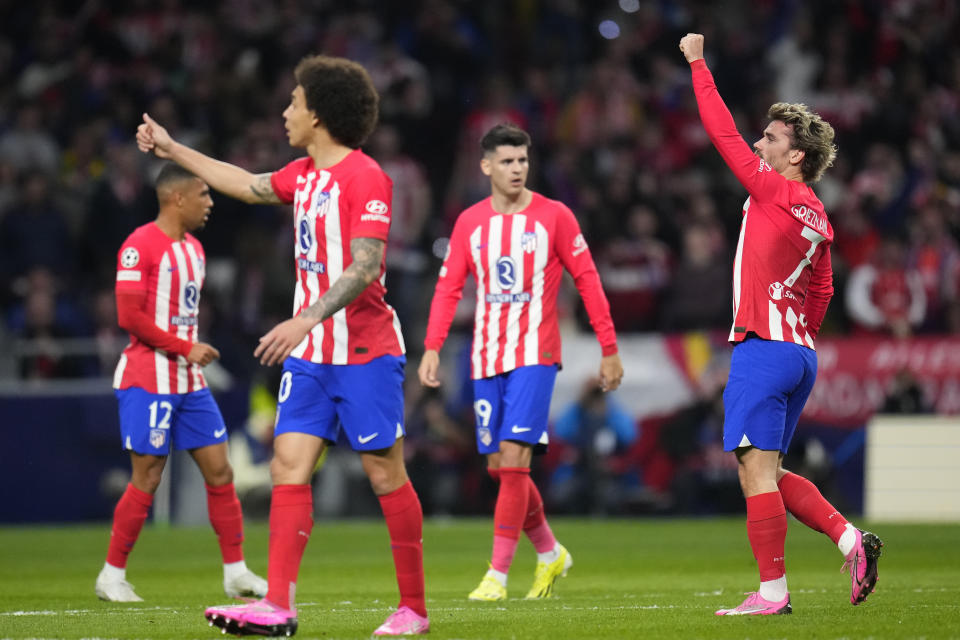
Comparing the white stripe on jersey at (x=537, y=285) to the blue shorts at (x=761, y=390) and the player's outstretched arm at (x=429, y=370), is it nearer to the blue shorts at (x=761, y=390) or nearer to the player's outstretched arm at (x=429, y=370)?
the player's outstretched arm at (x=429, y=370)

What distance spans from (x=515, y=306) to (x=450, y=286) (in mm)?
398

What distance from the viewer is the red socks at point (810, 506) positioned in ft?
21.6

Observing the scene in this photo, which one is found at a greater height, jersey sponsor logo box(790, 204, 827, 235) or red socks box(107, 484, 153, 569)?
jersey sponsor logo box(790, 204, 827, 235)

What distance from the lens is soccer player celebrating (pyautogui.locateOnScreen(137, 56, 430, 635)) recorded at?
209 inches

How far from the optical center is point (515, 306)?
8.03 metres

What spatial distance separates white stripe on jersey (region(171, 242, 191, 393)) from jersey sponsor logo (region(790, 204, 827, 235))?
139 inches

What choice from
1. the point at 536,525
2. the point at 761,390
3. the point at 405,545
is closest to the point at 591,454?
the point at 536,525

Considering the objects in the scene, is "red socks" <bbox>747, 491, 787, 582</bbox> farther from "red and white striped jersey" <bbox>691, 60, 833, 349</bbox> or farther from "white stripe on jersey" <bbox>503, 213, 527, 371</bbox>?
"white stripe on jersey" <bbox>503, 213, 527, 371</bbox>

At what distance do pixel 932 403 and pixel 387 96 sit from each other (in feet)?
25.2

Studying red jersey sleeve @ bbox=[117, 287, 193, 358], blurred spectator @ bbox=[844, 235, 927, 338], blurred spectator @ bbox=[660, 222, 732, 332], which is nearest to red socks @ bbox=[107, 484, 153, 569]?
red jersey sleeve @ bbox=[117, 287, 193, 358]

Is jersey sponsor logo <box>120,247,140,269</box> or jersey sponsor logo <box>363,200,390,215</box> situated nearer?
jersey sponsor logo <box>363,200,390,215</box>

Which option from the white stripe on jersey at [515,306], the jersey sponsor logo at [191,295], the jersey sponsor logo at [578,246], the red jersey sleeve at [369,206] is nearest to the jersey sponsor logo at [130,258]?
the jersey sponsor logo at [191,295]

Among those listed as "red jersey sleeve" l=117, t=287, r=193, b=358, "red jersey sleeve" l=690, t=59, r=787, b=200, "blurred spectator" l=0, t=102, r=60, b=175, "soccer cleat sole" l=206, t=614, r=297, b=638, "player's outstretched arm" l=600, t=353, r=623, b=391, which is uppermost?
"blurred spectator" l=0, t=102, r=60, b=175

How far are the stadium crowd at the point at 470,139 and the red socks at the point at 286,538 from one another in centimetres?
969
